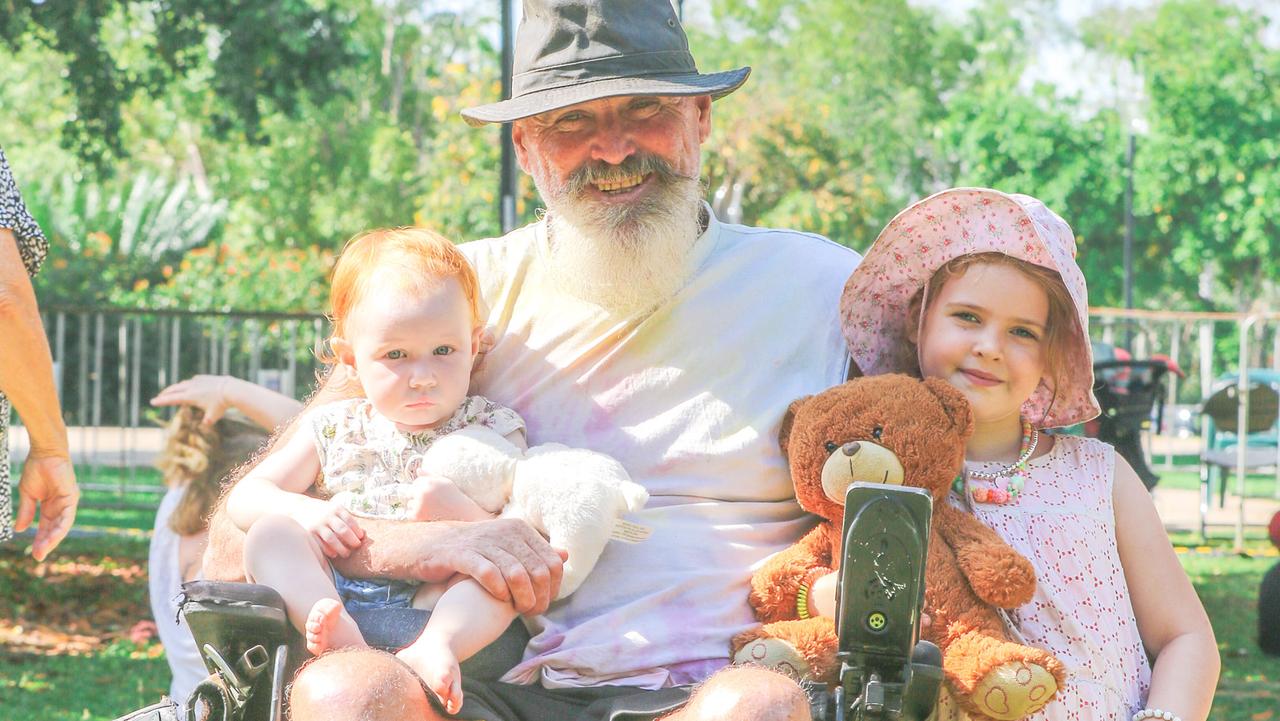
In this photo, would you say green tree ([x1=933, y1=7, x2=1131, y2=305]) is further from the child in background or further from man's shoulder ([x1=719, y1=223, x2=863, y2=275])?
man's shoulder ([x1=719, y1=223, x2=863, y2=275])

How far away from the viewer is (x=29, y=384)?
3301mm

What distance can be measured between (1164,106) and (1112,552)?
2983 cm

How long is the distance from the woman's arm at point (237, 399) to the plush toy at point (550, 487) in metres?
2.08

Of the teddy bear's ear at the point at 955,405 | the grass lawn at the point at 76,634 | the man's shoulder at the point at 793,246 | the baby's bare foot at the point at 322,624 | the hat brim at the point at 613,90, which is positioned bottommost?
the grass lawn at the point at 76,634

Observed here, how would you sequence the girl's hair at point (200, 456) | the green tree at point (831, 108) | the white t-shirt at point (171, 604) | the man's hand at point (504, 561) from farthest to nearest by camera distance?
1. the green tree at point (831, 108)
2. the girl's hair at point (200, 456)
3. the white t-shirt at point (171, 604)
4. the man's hand at point (504, 561)

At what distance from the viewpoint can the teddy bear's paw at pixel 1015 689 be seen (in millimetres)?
2219

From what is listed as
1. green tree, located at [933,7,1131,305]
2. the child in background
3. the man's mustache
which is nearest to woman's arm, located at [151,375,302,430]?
the child in background

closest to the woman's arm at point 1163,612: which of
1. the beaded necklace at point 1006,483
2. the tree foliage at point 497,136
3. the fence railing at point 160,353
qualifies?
the beaded necklace at point 1006,483

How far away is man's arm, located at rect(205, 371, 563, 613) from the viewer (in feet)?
7.48

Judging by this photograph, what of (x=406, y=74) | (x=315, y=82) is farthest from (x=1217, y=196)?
(x=315, y=82)

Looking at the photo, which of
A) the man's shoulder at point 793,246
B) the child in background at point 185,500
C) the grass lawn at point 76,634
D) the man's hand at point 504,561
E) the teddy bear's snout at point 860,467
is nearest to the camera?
the man's hand at point 504,561

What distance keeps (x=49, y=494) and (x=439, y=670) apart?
73.2 inches

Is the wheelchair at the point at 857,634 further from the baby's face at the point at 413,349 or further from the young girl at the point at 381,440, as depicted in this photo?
the baby's face at the point at 413,349

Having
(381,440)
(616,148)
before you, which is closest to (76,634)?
(381,440)
